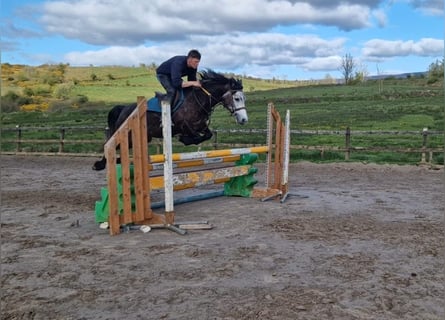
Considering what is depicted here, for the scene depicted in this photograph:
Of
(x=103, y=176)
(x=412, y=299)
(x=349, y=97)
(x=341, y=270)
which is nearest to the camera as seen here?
(x=412, y=299)

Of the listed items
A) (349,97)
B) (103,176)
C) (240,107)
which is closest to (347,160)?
(103,176)

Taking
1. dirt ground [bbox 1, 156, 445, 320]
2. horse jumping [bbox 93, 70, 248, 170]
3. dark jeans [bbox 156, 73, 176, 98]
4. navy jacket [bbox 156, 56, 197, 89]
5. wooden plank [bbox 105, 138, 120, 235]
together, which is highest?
navy jacket [bbox 156, 56, 197, 89]

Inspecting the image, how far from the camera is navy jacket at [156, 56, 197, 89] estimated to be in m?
6.07

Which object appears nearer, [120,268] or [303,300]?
[303,300]

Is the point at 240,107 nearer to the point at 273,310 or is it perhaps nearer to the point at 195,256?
the point at 195,256

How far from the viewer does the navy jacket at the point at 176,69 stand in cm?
607

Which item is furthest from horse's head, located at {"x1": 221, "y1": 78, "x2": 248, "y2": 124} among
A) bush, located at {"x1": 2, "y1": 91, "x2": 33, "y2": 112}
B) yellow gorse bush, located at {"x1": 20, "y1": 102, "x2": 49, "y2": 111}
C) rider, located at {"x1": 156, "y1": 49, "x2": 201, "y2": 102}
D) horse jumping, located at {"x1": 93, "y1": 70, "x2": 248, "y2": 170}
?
bush, located at {"x1": 2, "y1": 91, "x2": 33, "y2": 112}

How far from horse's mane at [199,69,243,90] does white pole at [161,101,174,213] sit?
1.20 metres

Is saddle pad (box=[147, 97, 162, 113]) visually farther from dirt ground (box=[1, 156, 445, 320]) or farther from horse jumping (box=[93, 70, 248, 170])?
dirt ground (box=[1, 156, 445, 320])

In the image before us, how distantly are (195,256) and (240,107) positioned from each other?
8.31ft

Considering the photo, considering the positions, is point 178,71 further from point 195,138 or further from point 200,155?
point 200,155

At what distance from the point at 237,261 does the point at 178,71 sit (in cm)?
282

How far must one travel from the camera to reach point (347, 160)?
13.0 meters

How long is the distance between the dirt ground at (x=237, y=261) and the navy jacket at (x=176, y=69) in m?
1.76
